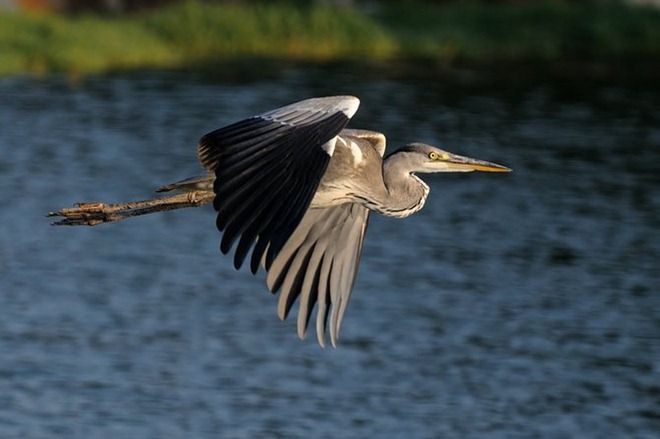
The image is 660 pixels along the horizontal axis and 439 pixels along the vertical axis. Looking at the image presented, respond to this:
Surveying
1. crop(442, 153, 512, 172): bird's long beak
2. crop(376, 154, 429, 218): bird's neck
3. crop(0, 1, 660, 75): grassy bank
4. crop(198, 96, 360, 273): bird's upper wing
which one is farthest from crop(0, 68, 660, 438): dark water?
crop(198, 96, 360, 273): bird's upper wing

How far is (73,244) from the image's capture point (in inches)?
883

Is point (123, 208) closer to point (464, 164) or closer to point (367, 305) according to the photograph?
point (464, 164)

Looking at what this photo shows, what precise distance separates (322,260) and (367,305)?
8.88m

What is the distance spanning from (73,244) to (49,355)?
521 cm

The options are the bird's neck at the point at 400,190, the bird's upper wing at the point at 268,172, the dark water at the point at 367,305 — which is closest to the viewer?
the bird's upper wing at the point at 268,172

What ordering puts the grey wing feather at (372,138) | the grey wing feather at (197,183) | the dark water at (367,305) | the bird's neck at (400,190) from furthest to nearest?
the dark water at (367,305) < the grey wing feather at (372,138) < the bird's neck at (400,190) < the grey wing feather at (197,183)

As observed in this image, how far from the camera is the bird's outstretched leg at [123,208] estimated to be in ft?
32.6

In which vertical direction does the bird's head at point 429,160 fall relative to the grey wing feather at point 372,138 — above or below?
below

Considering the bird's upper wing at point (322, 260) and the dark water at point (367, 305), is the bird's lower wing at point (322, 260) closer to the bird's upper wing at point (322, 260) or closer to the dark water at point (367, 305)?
the bird's upper wing at point (322, 260)

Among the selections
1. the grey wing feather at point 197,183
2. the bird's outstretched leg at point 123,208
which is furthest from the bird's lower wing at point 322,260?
the grey wing feather at point 197,183

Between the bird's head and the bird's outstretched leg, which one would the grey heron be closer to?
the bird's head

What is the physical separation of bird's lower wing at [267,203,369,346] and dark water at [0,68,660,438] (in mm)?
4798

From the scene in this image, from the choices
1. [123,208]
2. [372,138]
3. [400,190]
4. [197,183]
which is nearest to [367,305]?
[123,208]

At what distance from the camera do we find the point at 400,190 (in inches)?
386
